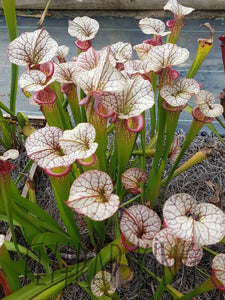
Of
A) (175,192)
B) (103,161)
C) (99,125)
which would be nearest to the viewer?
(99,125)

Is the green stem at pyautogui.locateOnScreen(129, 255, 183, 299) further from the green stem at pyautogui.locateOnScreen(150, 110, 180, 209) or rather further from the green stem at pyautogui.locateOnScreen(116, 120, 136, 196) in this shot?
the green stem at pyautogui.locateOnScreen(116, 120, 136, 196)

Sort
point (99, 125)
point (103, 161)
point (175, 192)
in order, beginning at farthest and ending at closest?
point (175, 192)
point (103, 161)
point (99, 125)

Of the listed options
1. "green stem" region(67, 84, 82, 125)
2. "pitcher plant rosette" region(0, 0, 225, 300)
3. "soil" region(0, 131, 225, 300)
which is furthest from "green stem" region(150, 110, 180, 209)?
"green stem" region(67, 84, 82, 125)

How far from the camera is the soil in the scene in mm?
975

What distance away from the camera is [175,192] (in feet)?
4.03

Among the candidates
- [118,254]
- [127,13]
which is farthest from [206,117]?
[127,13]

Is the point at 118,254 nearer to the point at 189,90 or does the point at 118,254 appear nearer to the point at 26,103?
the point at 189,90

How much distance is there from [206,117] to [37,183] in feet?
2.41

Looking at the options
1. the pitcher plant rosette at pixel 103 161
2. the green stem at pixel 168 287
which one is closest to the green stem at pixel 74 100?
the pitcher plant rosette at pixel 103 161

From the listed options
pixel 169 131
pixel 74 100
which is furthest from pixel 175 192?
pixel 74 100

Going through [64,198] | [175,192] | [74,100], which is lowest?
[175,192]

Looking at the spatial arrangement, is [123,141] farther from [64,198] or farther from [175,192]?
[175,192]

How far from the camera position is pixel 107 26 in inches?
98.8

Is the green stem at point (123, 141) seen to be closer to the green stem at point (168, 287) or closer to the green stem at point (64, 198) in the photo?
the green stem at point (64, 198)
